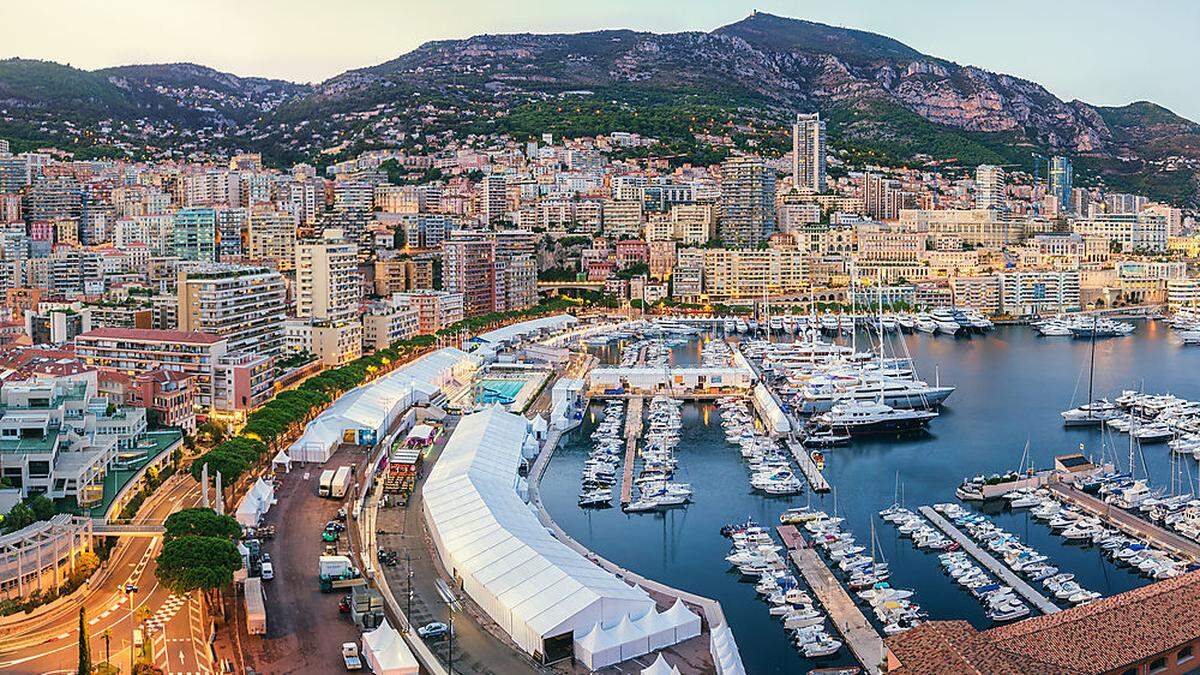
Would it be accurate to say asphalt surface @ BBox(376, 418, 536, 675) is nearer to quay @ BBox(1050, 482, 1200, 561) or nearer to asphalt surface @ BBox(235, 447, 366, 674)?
asphalt surface @ BBox(235, 447, 366, 674)

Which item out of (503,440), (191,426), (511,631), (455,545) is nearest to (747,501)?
(503,440)

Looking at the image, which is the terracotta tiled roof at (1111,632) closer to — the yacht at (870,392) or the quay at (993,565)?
the quay at (993,565)

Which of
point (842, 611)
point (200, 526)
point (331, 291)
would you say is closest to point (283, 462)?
point (200, 526)

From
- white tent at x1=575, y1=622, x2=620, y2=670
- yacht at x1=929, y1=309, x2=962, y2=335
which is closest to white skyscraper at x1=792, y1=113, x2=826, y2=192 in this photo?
yacht at x1=929, y1=309, x2=962, y2=335

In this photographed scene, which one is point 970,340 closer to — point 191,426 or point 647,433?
point 647,433

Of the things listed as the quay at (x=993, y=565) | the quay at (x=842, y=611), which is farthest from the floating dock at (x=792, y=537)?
the quay at (x=993, y=565)

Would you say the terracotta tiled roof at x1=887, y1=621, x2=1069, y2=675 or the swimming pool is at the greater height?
the swimming pool
